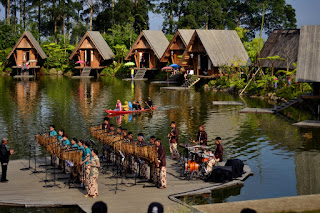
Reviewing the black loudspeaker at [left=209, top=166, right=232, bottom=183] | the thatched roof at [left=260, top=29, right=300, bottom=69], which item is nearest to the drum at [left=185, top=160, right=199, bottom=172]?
the black loudspeaker at [left=209, top=166, right=232, bottom=183]

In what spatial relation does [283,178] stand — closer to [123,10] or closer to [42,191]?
[42,191]

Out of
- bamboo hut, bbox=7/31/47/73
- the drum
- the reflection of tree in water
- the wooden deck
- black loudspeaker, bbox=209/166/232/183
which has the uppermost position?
bamboo hut, bbox=7/31/47/73

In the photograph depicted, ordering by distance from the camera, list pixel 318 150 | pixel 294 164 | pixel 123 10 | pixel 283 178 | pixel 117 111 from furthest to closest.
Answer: pixel 123 10
pixel 117 111
pixel 318 150
pixel 294 164
pixel 283 178

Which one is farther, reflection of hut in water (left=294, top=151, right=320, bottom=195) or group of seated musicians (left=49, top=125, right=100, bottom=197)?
reflection of hut in water (left=294, top=151, right=320, bottom=195)

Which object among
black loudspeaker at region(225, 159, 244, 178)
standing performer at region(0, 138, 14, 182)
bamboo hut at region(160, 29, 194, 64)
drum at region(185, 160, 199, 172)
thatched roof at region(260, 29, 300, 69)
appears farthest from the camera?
bamboo hut at region(160, 29, 194, 64)

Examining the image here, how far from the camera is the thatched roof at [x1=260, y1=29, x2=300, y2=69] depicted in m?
52.8

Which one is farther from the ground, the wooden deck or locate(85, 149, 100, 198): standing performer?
locate(85, 149, 100, 198): standing performer

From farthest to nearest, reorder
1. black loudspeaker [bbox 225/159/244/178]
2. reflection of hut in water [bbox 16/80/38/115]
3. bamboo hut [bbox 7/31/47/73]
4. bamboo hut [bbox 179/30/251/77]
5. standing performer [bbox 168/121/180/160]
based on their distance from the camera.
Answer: bamboo hut [bbox 7/31/47/73], bamboo hut [bbox 179/30/251/77], reflection of hut in water [bbox 16/80/38/115], standing performer [bbox 168/121/180/160], black loudspeaker [bbox 225/159/244/178]

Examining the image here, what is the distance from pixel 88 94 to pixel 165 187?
32.6m

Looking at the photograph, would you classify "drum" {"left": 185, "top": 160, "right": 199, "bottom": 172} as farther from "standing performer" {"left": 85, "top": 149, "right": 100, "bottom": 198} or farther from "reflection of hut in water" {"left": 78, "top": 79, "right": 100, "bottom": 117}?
"reflection of hut in water" {"left": 78, "top": 79, "right": 100, "bottom": 117}

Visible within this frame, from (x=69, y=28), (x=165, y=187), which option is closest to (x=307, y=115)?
(x=165, y=187)

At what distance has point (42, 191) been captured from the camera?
60.1 ft

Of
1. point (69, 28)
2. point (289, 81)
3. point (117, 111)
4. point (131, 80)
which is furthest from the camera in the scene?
point (69, 28)

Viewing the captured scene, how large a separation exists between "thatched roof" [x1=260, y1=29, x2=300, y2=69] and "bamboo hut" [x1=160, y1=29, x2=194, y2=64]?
453 inches
